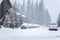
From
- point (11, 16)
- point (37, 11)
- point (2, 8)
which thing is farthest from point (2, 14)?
point (37, 11)

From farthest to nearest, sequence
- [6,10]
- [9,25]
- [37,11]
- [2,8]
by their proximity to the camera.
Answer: [37,11]
[2,8]
[6,10]
[9,25]

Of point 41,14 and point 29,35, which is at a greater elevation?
point 41,14

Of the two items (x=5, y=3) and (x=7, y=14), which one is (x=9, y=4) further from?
(x=7, y=14)

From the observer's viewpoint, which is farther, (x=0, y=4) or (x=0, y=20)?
(x=0, y=4)

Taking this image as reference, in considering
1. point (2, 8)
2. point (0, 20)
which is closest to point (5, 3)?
point (2, 8)

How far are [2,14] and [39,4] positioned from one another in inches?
3399

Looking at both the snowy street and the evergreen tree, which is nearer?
the snowy street

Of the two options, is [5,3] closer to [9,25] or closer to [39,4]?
[9,25]

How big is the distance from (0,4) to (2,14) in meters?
5.19

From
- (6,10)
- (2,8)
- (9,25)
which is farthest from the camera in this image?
(2,8)

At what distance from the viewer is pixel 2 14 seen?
6556 centimetres

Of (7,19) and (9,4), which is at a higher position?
(9,4)

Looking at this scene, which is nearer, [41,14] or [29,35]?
[29,35]

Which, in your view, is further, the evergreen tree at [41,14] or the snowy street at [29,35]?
the evergreen tree at [41,14]
